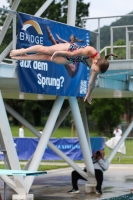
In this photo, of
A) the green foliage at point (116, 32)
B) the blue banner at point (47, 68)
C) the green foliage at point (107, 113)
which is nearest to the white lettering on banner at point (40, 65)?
the blue banner at point (47, 68)

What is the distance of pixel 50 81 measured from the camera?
15.8 metres

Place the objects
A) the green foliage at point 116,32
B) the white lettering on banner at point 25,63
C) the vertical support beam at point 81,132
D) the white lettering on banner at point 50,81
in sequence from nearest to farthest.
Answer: the white lettering on banner at point 25,63, the white lettering on banner at point 50,81, the vertical support beam at point 81,132, the green foliage at point 116,32

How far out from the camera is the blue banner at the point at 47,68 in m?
14.5

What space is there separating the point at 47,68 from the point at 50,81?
0.40 metres

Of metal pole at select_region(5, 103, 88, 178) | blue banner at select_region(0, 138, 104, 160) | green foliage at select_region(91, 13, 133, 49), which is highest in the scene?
green foliage at select_region(91, 13, 133, 49)

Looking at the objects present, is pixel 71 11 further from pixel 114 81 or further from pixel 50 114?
pixel 114 81

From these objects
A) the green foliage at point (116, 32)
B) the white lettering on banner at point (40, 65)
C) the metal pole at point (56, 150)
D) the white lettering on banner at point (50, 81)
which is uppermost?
the green foliage at point (116, 32)

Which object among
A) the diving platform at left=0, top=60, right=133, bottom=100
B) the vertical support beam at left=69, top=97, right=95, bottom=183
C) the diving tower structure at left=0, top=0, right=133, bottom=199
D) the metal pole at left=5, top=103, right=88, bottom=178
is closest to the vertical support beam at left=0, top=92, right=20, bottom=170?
the diving tower structure at left=0, top=0, right=133, bottom=199

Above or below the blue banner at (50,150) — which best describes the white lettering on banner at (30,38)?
above

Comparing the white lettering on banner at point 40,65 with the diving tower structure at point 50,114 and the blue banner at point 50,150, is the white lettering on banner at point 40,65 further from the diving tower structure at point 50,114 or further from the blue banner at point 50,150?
the blue banner at point 50,150

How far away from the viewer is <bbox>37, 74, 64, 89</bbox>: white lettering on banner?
1533cm

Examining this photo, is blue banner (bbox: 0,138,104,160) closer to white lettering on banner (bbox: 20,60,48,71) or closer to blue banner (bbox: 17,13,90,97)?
blue banner (bbox: 17,13,90,97)

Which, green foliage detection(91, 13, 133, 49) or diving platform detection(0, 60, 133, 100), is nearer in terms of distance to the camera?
diving platform detection(0, 60, 133, 100)

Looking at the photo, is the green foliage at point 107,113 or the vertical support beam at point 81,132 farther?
the green foliage at point 107,113
